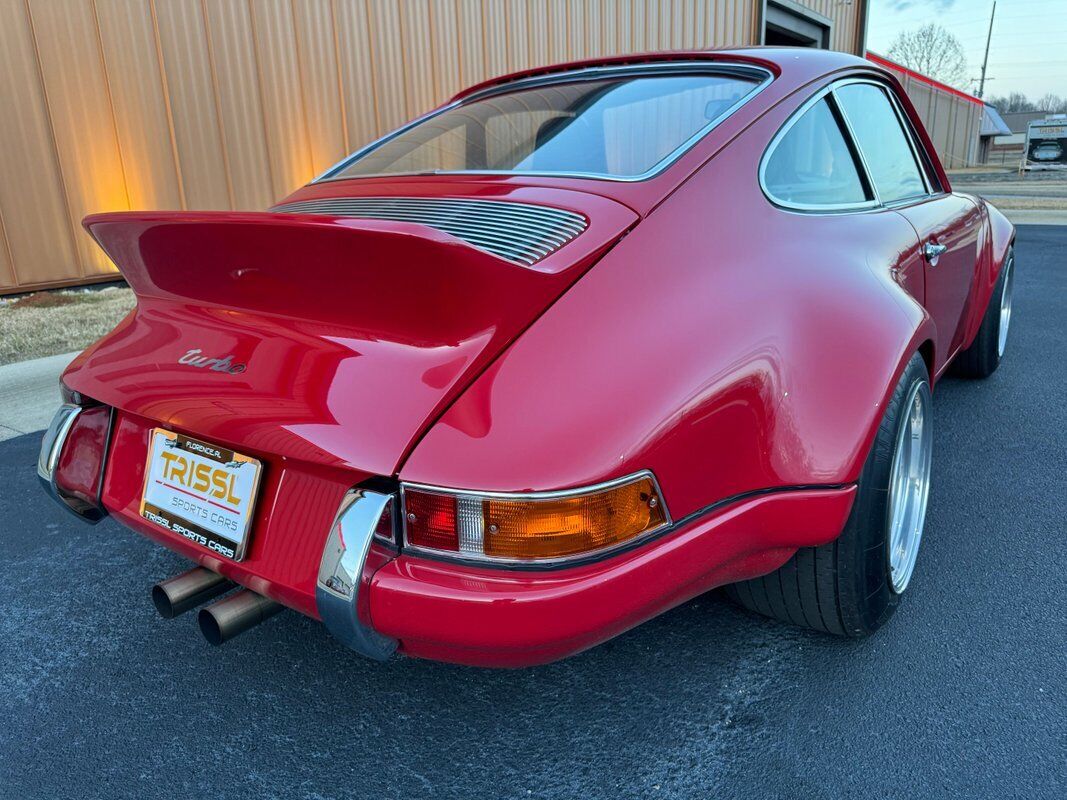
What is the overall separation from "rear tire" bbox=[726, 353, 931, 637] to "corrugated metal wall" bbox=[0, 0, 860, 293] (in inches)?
267

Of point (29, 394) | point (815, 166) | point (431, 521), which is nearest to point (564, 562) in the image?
point (431, 521)

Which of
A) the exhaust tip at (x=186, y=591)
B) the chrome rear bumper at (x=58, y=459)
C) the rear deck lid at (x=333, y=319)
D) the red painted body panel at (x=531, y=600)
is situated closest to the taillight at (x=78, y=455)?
the chrome rear bumper at (x=58, y=459)

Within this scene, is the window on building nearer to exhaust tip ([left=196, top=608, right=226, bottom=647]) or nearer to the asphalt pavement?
the asphalt pavement

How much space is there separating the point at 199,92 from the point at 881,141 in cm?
651

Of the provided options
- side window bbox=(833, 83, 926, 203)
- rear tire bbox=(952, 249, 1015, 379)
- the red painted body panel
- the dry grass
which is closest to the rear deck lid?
the red painted body panel

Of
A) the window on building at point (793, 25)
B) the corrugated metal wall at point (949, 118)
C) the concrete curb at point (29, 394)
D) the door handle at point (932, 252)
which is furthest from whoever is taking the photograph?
the corrugated metal wall at point (949, 118)

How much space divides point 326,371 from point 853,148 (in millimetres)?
1760

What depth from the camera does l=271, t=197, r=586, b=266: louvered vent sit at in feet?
4.79

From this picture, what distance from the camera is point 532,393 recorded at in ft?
4.26

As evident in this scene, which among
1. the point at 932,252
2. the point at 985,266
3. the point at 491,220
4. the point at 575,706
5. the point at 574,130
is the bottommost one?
the point at 575,706

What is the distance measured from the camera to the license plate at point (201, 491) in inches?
59.1

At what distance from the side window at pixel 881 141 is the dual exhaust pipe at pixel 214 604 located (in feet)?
6.79

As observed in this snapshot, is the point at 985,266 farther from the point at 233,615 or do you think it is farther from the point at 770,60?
the point at 233,615

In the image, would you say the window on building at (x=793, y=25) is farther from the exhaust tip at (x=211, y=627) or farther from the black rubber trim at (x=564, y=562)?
the exhaust tip at (x=211, y=627)
